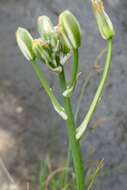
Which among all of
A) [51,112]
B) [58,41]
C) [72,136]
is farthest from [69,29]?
[51,112]

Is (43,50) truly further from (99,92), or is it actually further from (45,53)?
(99,92)

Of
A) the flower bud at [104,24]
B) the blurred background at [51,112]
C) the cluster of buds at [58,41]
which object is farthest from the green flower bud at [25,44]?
the blurred background at [51,112]

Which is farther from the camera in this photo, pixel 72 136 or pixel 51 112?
pixel 51 112

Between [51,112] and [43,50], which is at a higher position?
[43,50]

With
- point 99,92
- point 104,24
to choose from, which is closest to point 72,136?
point 99,92

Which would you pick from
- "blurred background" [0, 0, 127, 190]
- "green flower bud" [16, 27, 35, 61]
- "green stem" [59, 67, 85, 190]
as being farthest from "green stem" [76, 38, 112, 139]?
"blurred background" [0, 0, 127, 190]

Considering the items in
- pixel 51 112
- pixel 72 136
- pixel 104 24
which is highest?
pixel 104 24

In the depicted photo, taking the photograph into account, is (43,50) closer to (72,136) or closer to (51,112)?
(72,136)

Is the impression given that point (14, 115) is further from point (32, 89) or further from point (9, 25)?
point (9, 25)
